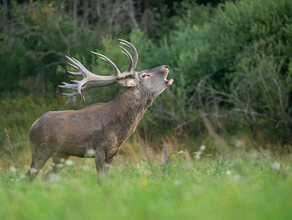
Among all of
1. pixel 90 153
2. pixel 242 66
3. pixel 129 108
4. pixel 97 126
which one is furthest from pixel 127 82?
pixel 242 66

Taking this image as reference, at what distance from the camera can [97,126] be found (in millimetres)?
6922

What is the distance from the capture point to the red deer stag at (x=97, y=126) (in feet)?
22.5

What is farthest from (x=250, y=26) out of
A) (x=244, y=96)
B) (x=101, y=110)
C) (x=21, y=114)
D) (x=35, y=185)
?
(x=35, y=185)

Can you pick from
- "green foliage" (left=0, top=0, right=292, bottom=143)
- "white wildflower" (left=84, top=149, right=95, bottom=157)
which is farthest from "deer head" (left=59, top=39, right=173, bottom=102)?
"green foliage" (left=0, top=0, right=292, bottom=143)

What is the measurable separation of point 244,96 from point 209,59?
8.78 feet

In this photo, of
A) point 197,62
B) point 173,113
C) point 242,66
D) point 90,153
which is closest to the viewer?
point 90,153

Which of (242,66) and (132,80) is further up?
(132,80)

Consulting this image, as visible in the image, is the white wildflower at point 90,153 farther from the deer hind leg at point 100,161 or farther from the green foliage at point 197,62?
the green foliage at point 197,62

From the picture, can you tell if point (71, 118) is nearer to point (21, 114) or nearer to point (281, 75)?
point (281, 75)

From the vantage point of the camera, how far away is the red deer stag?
6.85 metres

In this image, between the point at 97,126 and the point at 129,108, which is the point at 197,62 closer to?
the point at 129,108

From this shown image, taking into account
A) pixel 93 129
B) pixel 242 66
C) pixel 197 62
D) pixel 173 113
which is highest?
pixel 93 129

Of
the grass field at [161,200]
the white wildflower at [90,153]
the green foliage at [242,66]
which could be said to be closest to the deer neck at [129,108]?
the white wildflower at [90,153]

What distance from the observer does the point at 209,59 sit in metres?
14.8
